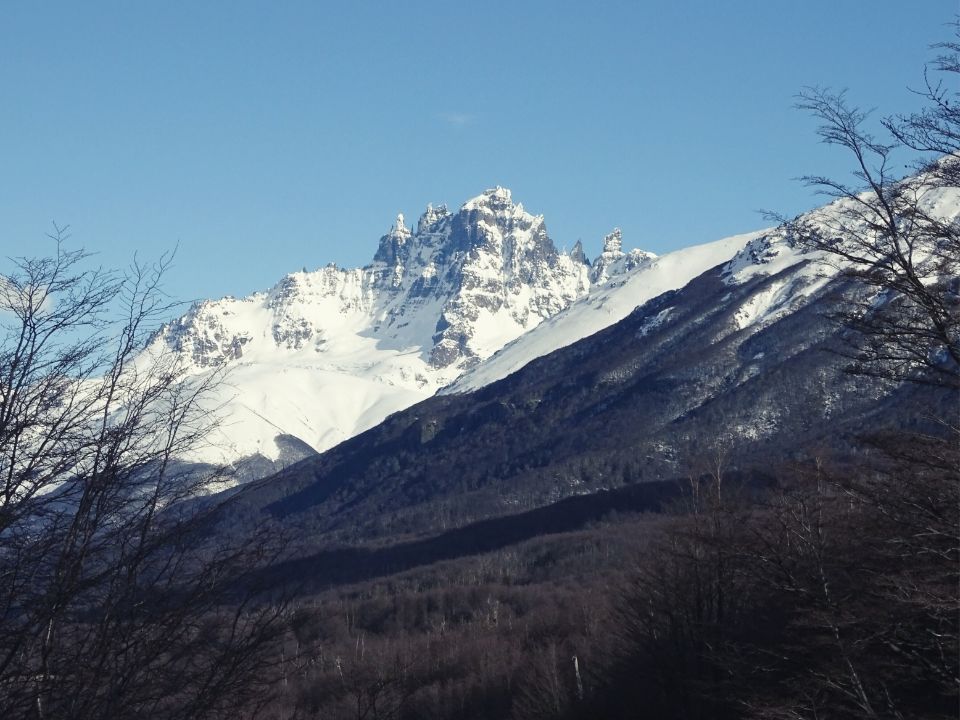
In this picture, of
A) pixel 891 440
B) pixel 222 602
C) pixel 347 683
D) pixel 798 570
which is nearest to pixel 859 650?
pixel 798 570

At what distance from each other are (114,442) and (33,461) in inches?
29.2

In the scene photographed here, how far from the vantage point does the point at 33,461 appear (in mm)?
10461

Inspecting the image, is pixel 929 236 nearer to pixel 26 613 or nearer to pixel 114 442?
pixel 114 442

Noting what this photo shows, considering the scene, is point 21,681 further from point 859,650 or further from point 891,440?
point 859,650

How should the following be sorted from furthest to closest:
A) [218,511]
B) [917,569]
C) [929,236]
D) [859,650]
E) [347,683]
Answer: [347,683]
[859,650]
[917,569]
[929,236]
[218,511]

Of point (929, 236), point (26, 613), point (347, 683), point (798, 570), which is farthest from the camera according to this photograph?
point (347, 683)

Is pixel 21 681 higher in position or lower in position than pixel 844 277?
lower

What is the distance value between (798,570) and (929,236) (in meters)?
9.86

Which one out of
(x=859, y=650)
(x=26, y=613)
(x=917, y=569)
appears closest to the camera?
(x=26, y=613)

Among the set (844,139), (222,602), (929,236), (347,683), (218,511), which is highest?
(844,139)

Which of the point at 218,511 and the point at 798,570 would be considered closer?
the point at 218,511

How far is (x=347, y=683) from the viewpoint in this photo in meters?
77.4

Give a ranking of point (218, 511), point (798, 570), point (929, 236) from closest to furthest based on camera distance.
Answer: point (218, 511)
point (929, 236)
point (798, 570)

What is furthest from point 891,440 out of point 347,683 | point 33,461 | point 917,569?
point 347,683
